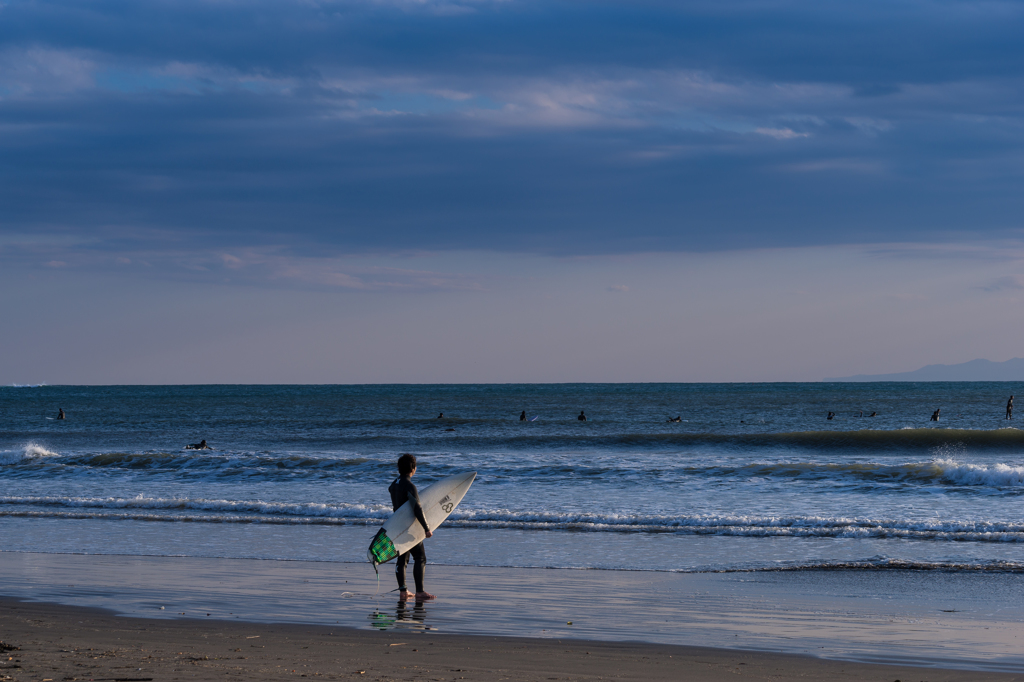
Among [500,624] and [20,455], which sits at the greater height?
[500,624]

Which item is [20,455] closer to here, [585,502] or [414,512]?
[585,502]

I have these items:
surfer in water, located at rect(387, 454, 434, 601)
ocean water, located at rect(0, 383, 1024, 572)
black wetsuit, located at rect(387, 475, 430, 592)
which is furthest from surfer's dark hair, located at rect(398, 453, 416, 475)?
ocean water, located at rect(0, 383, 1024, 572)

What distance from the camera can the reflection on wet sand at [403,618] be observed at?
27.8ft

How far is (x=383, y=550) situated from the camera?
10.0 m

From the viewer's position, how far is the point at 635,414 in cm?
6488

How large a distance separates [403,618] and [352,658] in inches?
70.4

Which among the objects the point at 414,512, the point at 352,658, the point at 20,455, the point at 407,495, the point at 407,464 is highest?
the point at 407,464

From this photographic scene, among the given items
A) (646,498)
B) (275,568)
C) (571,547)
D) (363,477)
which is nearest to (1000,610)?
(571,547)

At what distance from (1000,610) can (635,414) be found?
55.8m

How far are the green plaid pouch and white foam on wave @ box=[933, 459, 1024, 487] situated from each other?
15839mm

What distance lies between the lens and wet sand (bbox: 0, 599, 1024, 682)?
21.4 ft

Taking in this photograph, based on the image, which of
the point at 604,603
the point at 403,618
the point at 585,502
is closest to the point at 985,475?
the point at 585,502

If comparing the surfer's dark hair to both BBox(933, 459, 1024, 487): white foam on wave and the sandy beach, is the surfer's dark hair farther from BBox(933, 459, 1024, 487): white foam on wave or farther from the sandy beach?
BBox(933, 459, 1024, 487): white foam on wave

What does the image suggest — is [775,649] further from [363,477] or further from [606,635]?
[363,477]
